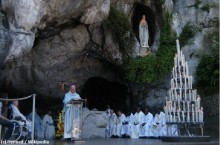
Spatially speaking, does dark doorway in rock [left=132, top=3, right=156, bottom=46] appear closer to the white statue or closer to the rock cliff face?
the rock cliff face

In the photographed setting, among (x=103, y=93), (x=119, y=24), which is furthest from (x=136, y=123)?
(x=103, y=93)

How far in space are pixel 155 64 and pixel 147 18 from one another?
134 inches

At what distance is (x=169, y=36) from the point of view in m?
16.7

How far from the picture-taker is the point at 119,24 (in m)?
16.1

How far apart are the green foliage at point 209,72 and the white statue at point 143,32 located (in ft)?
9.73

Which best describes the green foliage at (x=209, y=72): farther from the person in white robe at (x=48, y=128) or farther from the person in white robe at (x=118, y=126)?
the person in white robe at (x=48, y=128)

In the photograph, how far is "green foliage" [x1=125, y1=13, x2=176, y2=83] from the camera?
16.2 metres

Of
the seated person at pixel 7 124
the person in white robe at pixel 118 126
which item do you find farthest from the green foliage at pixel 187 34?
the seated person at pixel 7 124

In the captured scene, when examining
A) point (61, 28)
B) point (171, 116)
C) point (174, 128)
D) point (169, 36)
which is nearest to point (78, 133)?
point (171, 116)

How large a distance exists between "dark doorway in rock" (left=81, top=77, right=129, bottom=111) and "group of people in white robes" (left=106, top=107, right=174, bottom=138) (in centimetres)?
410

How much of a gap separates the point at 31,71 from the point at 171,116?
281 inches

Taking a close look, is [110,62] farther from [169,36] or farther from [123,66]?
[169,36]

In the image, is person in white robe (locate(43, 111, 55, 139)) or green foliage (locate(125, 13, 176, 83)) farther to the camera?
green foliage (locate(125, 13, 176, 83))

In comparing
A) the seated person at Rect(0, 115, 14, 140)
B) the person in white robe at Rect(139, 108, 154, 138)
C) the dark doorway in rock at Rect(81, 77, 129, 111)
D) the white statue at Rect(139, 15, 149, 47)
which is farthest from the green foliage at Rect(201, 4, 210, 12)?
the seated person at Rect(0, 115, 14, 140)
